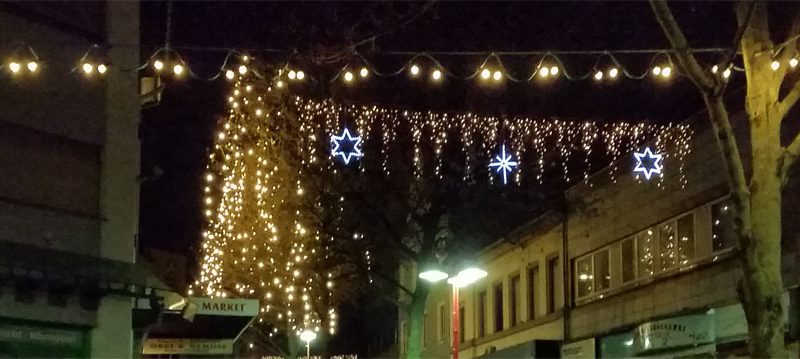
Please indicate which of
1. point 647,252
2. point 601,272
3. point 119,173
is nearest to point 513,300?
point 601,272

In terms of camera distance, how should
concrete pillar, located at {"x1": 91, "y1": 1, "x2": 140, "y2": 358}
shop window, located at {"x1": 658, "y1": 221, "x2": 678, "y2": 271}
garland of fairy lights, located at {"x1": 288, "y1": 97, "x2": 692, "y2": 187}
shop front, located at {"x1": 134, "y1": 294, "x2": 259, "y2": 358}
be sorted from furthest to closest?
1. garland of fairy lights, located at {"x1": 288, "y1": 97, "x2": 692, "y2": 187}
2. shop window, located at {"x1": 658, "y1": 221, "x2": 678, "y2": 271}
3. shop front, located at {"x1": 134, "y1": 294, "x2": 259, "y2": 358}
4. concrete pillar, located at {"x1": 91, "y1": 1, "x2": 140, "y2": 358}

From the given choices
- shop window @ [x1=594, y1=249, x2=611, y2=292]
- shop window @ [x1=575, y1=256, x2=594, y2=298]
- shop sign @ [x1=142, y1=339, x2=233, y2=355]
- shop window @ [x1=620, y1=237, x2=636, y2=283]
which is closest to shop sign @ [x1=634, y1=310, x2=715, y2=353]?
shop window @ [x1=620, y1=237, x2=636, y2=283]

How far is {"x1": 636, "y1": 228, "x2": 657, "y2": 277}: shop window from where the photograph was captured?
981 inches

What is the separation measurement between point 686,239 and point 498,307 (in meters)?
14.1

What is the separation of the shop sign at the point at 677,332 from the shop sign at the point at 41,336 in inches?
443

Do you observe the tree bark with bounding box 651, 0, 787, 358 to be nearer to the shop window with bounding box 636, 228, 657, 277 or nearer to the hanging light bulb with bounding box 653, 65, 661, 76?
the hanging light bulb with bounding box 653, 65, 661, 76

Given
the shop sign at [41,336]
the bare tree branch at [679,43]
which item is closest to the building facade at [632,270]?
the bare tree branch at [679,43]

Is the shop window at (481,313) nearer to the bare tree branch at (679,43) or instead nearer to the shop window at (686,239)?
the shop window at (686,239)

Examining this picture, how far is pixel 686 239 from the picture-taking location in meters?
23.3

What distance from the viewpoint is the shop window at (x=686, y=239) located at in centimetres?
2311

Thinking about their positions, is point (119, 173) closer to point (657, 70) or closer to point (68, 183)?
point (68, 183)

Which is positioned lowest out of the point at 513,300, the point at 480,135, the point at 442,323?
the point at 513,300

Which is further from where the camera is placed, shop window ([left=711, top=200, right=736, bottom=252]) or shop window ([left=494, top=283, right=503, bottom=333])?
shop window ([left=494, top=283, right=503, bottom=333])

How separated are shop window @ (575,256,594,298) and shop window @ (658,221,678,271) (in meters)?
4.22
